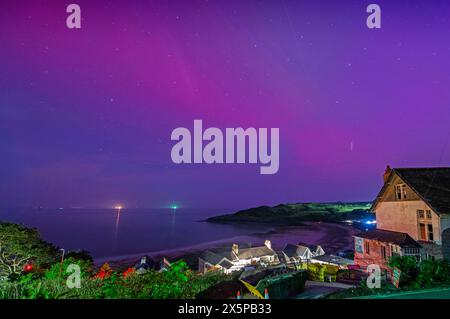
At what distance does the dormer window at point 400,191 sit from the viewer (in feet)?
44.8

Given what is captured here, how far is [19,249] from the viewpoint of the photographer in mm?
9031

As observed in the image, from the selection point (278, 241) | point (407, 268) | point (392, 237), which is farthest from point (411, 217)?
point (278, 241)

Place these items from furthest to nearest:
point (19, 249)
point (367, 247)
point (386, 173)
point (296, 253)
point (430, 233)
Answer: point (296, 253), point (386, 173), point (367, 247), point (430, 233), point (19, 249)

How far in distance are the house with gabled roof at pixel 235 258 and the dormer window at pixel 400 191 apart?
9480mm

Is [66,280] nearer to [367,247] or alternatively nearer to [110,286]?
[110,286]

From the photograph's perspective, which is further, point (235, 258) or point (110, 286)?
point (235, 258)

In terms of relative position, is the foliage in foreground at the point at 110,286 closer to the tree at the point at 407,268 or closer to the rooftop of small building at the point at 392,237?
the tree at the point at 407,268

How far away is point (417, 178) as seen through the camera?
43.7 feet

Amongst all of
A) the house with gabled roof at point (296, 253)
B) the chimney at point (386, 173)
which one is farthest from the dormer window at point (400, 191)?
the house with gabled roof at point (296, 253)

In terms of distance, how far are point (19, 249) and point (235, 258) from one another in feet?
49.3

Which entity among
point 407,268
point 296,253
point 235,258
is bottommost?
point 296,253

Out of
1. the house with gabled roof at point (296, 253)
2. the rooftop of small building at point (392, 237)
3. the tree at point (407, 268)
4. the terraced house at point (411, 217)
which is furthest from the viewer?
the house with gabled roof at point (296, 253)
